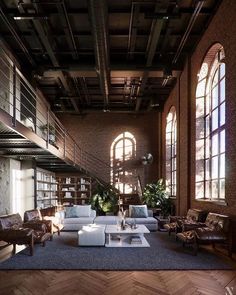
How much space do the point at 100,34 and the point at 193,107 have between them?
3.67 m

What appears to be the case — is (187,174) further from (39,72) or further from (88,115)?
(88,115)

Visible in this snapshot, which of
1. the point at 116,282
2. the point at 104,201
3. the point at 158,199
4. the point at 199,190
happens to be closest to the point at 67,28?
the point at 199,190

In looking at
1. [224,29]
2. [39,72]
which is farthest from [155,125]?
[224,29]

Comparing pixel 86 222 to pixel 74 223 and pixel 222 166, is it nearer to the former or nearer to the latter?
pixel 74 223

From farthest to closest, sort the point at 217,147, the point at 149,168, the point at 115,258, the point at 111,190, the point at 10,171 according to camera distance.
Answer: the point at 149,168, the point at 111,190, the point at 10,171, the point at 217,147, the point at 115,258

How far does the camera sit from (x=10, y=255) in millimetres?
6785

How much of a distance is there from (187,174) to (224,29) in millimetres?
4342

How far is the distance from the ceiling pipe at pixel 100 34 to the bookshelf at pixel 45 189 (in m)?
4.49

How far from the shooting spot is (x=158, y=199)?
42.0 feet

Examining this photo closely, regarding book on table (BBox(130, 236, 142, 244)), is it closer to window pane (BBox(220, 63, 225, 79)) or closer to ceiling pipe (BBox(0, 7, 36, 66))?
window pane (BBox(220, 63, 225, 79))

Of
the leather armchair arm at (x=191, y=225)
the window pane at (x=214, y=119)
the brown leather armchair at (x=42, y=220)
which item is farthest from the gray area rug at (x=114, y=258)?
the window pane at (x=214, y=119)

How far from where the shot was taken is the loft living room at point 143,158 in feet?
18.5

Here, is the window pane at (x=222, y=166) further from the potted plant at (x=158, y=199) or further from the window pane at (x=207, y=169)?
the potted plant at (x=158, y=199)

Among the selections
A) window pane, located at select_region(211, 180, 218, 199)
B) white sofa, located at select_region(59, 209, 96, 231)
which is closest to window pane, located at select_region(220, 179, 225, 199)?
window pane, located at select_region(211, 180, 218, 199)
